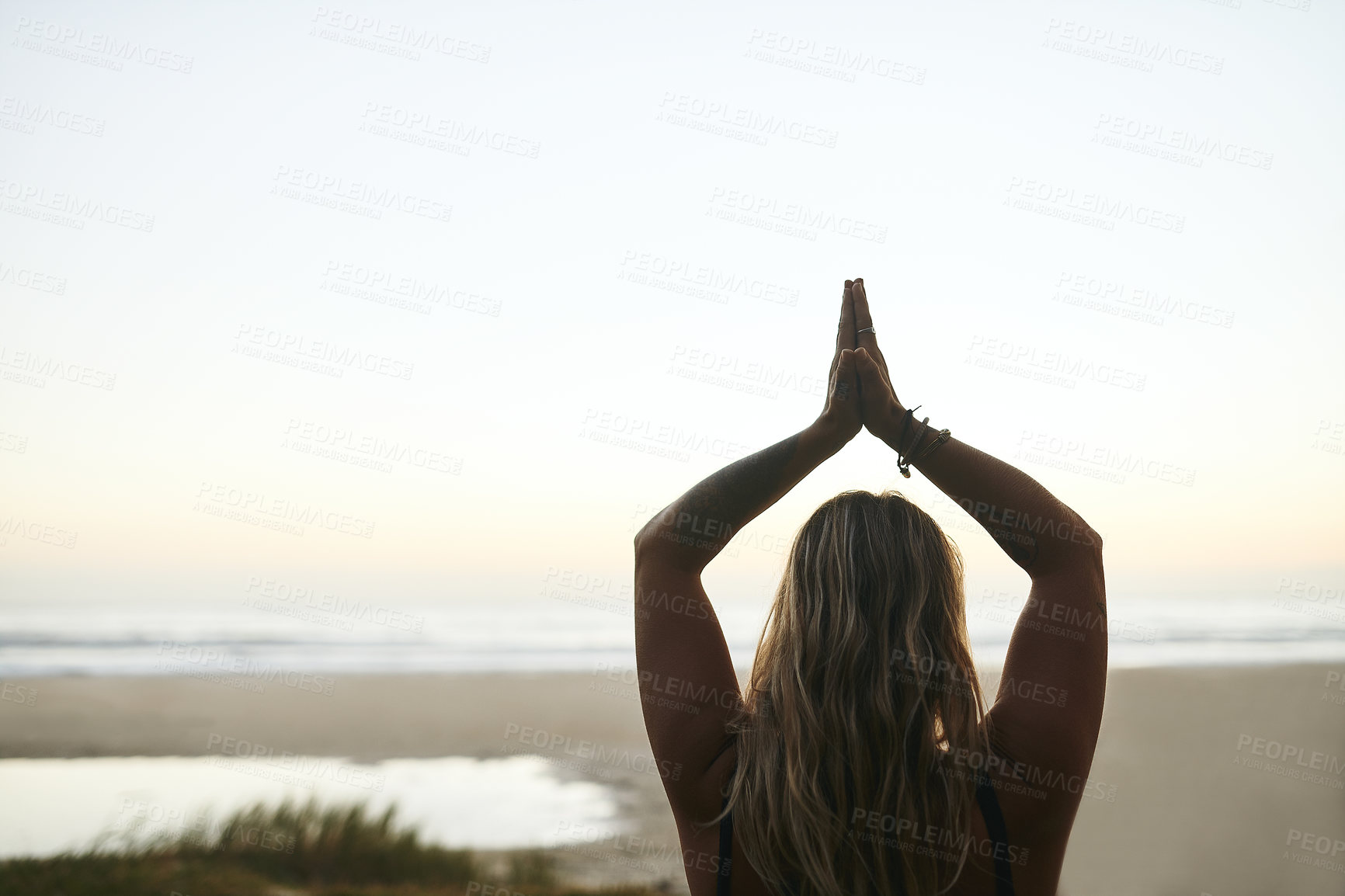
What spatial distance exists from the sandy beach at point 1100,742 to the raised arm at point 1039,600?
196 centimetres

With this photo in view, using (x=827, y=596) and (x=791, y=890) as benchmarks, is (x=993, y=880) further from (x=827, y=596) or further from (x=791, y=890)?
(x=827, y=596)

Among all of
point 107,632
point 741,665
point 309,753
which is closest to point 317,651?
point 107,632

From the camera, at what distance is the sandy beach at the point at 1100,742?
15.2ft

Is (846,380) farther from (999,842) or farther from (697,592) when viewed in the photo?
(999,842)

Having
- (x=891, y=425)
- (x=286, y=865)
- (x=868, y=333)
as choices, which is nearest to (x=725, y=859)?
(x=891, y=425)

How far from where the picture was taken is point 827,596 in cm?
141
